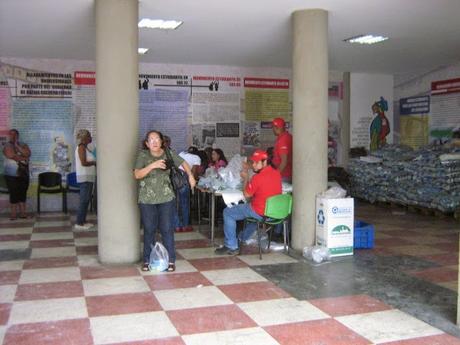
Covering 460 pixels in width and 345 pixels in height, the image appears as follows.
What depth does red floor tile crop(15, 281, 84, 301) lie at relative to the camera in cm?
481

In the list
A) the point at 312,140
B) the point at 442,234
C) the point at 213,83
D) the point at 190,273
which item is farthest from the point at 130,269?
the point at 213,83

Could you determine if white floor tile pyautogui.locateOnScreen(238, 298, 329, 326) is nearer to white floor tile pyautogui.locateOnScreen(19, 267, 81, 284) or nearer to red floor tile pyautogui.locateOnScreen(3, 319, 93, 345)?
red floor tile pyautogui.locateOnScreen(3, 319, 93, 345)

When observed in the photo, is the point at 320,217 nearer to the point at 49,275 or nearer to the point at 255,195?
the point at 255,195

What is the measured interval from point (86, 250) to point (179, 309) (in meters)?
2.67

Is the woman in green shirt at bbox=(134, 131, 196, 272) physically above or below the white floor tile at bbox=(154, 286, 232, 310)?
above

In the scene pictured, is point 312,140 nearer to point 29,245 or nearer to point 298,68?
point 298,68

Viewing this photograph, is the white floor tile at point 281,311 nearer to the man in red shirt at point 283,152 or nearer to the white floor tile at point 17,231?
the man in red shirt at point 283,152

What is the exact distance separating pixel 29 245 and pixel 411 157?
710 cm

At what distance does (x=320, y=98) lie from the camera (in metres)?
6.56

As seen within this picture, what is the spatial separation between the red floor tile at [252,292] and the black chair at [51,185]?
5842 millimetres

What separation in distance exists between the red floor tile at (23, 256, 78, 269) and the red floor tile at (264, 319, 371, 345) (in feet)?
9.61

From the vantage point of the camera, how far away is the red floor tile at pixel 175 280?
516cm

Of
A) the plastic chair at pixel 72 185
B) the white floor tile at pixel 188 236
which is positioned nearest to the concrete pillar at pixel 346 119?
the white floor tile at pixel 188 236

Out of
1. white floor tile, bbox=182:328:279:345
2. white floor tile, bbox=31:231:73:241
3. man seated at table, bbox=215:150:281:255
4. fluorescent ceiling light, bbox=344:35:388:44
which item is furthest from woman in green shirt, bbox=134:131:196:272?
fluorescent ceiling light, bbox=344:35:388:44
